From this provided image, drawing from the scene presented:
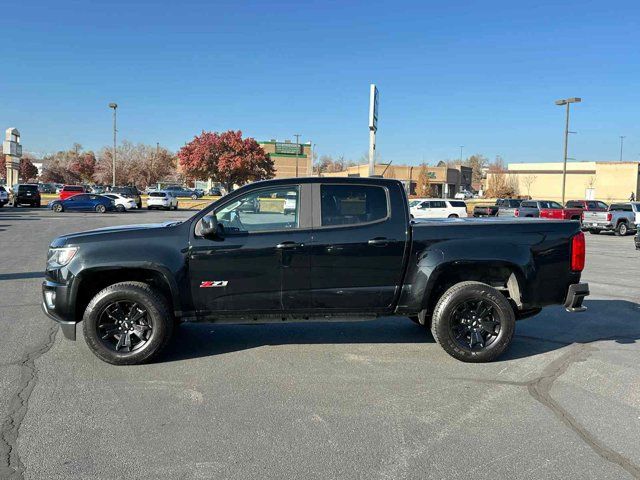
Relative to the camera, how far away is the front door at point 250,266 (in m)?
5.37

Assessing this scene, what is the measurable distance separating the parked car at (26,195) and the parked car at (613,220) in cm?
3808

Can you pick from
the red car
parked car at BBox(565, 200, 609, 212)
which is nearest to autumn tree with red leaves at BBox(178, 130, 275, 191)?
the red car

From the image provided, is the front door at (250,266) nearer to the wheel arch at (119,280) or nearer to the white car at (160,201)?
the wheel arch at (119,280)

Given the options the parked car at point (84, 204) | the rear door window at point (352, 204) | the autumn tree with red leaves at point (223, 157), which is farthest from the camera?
the autumn tree with red leaves at point (223, 157)

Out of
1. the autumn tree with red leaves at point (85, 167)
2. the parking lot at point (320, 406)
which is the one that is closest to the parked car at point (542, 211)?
the parking lot at point (320, 406)

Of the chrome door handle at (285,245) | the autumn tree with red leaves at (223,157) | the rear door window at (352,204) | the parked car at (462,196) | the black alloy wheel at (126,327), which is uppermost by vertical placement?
the autumn tree with red leaves at (223,157)

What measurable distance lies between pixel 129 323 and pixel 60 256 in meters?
0.97

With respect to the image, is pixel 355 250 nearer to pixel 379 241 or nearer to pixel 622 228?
pixel 379 241

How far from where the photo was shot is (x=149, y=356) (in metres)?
5.38

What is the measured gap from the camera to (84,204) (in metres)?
36.8

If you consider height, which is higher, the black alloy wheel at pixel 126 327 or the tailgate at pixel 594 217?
the tailgate at pixel 594 217

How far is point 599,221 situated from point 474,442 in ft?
92.9

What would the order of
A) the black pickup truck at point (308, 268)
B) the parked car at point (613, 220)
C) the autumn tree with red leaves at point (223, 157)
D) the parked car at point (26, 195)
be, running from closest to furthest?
the black pickup truck at point (308, 268), the parked car at point (613, 220), the parked car at point (26, 195), the autumn tree with red leaves at point (223, 157)

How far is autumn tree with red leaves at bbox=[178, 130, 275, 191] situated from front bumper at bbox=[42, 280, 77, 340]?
49.2 meters
